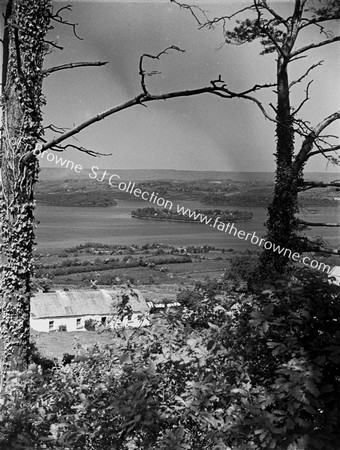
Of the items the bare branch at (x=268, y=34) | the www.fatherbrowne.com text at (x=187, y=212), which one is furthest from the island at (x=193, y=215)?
the bare branch at (x=268, y=34)

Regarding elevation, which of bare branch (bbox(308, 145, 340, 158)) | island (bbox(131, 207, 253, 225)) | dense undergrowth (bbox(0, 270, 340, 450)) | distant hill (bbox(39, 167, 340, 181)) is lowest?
dense undergrowth (bbox(0, 270, 340, 450))

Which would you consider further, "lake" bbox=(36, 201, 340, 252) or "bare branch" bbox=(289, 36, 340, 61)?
"bare branch" bbox=(289, 36, 340, 61)

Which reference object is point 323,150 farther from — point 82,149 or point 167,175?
point 82,149

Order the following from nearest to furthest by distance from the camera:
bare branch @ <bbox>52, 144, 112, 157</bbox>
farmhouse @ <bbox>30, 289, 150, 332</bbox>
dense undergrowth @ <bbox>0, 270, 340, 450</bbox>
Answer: dense undergrowth @ <bbox>0, 270, 340, 450</bbox>, bare branch @ <bbox>52, 144, 112, 157</bbox>, farmhouse @ <bbox>30, 289, 150, 332</bbox>

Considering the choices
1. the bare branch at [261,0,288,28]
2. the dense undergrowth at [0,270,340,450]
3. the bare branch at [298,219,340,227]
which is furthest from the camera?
the bare branch at [298,219,340,227]

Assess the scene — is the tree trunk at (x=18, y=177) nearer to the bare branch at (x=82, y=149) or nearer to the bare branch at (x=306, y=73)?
the bare branch at (x=82, y=149)

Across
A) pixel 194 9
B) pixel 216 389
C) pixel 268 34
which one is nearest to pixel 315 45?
pixel 268 34

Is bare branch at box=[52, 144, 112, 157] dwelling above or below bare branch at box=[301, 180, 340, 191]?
below

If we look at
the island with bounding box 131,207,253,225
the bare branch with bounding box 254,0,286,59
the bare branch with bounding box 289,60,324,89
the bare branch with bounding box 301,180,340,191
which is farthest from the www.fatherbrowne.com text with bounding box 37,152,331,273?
the bare branch with bounding box 254,0,286,59

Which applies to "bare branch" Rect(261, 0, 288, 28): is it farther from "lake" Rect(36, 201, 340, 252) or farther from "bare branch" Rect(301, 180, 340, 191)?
"lake" Rect(36, 201, 340, 252)
